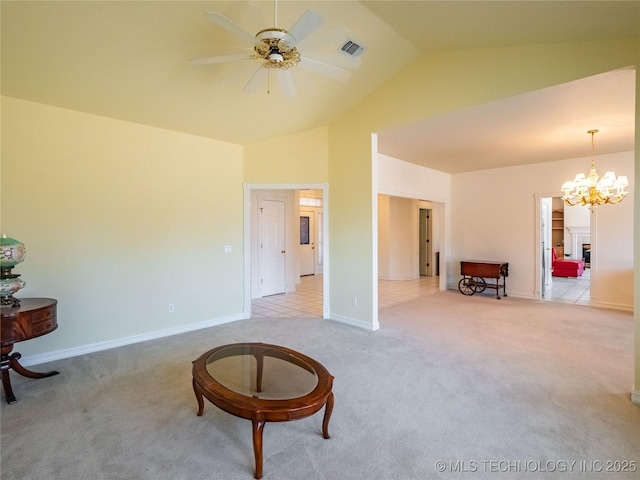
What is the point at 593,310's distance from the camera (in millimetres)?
5305

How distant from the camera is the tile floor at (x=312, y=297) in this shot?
17.8 ft

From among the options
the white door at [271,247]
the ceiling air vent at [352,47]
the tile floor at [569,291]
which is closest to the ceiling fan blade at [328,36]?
the ceiling air vent at [352,47]

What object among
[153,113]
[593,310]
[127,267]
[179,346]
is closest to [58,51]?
[153,113]

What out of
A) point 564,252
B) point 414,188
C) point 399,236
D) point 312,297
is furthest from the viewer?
point 564,252

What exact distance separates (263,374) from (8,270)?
7.95 ft

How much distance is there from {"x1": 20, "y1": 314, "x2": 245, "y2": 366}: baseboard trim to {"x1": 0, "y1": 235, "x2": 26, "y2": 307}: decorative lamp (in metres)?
0.87

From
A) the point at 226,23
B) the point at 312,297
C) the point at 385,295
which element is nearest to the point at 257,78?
the point at 226,23

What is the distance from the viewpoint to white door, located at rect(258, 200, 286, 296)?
6.65m

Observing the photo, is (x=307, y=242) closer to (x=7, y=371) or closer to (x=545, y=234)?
(x=545, y=234)

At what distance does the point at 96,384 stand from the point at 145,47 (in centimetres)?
299

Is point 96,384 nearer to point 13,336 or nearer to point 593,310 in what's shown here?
point 13,336

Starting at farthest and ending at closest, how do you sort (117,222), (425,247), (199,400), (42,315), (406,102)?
(425,247) < (406,102) < (117,222) < (42,315) < (199,400)

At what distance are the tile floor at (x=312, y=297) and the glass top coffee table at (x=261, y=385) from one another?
263 cm

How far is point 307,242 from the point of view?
964cm
